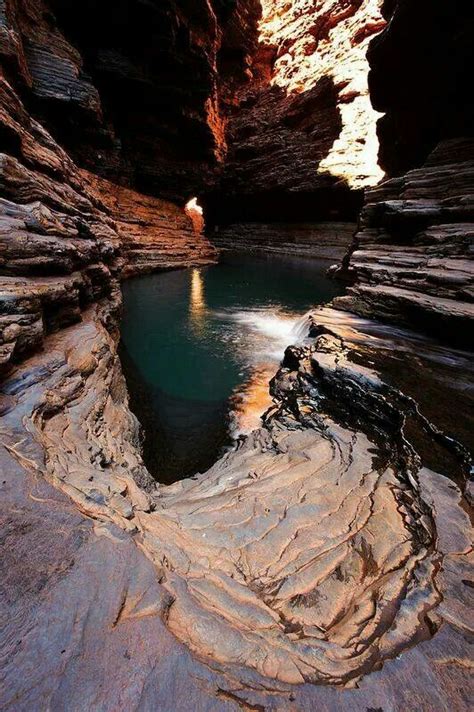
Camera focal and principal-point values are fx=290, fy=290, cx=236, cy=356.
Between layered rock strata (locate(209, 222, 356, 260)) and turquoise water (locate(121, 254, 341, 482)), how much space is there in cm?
1470

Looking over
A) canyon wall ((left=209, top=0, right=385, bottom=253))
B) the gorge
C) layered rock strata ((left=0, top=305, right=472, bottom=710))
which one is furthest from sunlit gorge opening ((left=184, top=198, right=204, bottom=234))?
layered rock strata ((left=0, top=305, right=472, bottom=710))

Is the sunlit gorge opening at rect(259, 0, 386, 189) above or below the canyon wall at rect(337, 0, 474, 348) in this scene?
above

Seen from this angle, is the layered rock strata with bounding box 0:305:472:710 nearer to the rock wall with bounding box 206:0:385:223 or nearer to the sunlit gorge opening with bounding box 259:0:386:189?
the sunlit gorge opening with bounding box 259:0:386:189

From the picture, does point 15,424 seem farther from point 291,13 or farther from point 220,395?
point 291,13

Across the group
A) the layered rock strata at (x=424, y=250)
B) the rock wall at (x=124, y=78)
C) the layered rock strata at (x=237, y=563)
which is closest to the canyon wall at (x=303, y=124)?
the rock wall at (x=124, y=78)

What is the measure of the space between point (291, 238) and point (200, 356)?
95.0 feet

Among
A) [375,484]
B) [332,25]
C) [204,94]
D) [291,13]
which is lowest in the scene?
[375,484]

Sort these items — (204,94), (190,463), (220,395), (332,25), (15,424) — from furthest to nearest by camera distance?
1. (332,25)
2. (204,94)
3. (220,395)
4. (190,463)
5. (15,424)

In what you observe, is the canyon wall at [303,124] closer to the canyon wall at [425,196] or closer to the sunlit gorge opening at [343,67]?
the sunlit gorge opening at [343,67]

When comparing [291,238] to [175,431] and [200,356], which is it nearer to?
[200,356]

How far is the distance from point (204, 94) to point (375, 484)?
28711 millimetres

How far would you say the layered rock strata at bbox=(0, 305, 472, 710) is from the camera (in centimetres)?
116

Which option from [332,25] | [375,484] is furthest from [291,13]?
[375,484]

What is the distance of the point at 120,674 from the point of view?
110 cm
